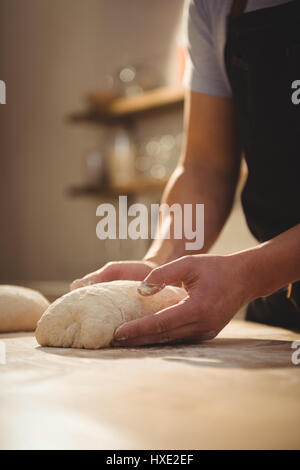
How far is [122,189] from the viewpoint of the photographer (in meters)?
3.13

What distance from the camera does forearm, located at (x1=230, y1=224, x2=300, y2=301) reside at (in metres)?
0.87

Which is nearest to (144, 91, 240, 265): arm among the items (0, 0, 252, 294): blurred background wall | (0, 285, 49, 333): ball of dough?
(0, 285, 49, 333): ball of dough

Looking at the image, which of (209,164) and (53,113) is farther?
(53,113)

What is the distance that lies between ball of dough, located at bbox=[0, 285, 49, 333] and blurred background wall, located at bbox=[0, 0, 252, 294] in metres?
2.02

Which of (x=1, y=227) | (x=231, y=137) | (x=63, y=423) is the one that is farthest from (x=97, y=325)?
(x=1, y=227)

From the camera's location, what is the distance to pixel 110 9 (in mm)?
3426

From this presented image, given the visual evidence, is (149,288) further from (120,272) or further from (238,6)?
(238,6)

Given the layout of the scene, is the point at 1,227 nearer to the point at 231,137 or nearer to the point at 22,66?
the point at 22,66

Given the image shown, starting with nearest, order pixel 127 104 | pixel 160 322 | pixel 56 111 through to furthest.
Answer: pixel 160 322 < pixel 127 104 < pixel 56 111

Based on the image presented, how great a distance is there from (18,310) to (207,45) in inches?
29.6

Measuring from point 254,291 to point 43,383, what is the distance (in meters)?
0.41

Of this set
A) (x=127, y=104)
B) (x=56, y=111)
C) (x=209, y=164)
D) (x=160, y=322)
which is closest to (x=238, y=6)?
(x=209, y=164)

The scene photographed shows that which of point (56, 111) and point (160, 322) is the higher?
point (56, 111)

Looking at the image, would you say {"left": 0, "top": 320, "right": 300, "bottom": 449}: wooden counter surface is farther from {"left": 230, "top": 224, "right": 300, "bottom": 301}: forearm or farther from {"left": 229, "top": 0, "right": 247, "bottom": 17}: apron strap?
{"left": 229, "top": 0, "right": 247, "bottom": 17}: apron strap
